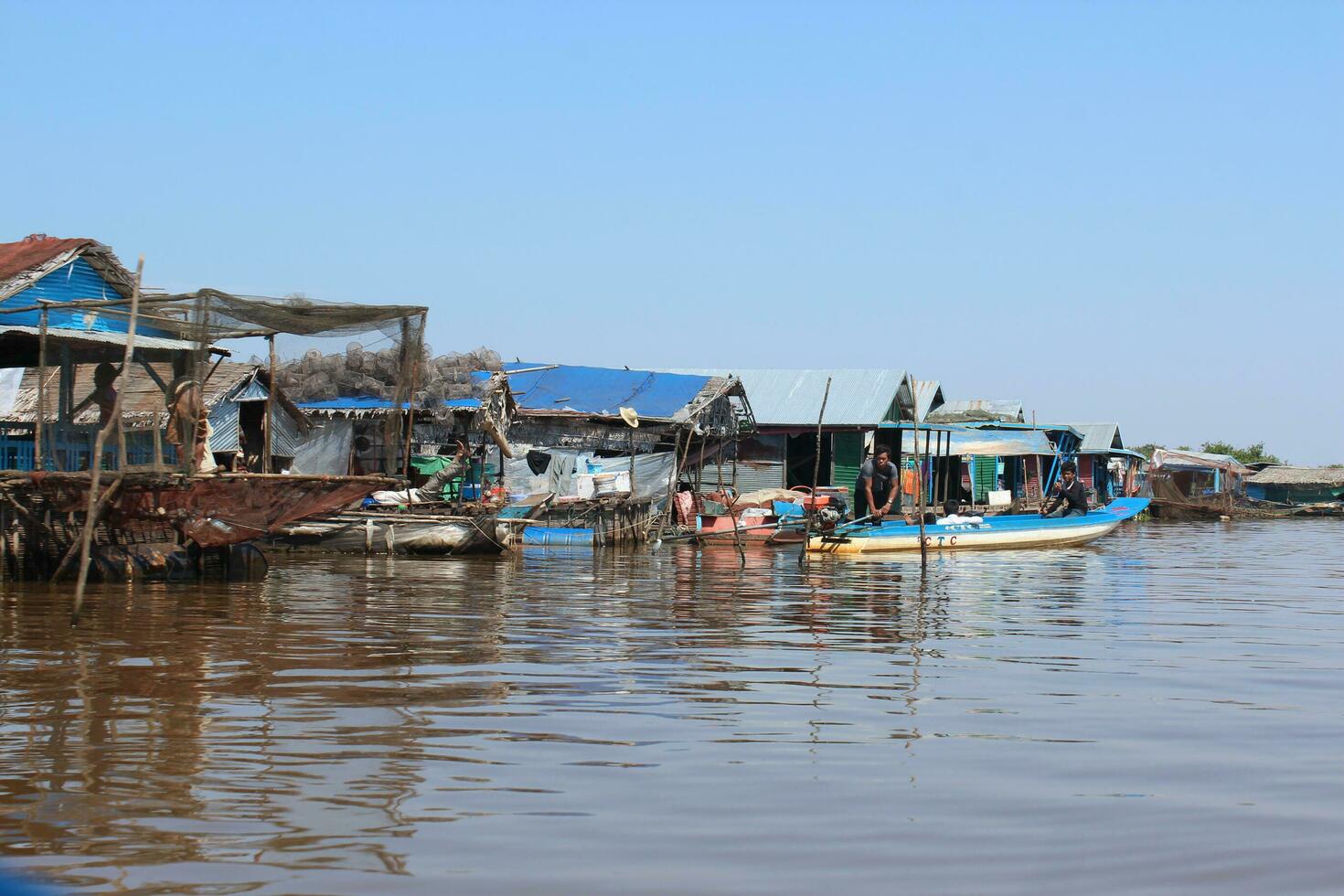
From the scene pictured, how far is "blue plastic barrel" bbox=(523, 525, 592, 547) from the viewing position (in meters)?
20.9

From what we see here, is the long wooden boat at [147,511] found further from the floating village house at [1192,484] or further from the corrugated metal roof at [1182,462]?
the corrugated metal roof at [1182,462]

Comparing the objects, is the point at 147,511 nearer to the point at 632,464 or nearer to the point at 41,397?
the point at 41,397

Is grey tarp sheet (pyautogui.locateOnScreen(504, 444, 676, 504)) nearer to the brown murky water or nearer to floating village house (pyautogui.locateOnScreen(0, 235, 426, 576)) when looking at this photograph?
floating village house (pyautogui.locateOnScreen(0, 235, 426, 576))

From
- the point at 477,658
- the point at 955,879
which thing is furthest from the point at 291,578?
the point at 955,879

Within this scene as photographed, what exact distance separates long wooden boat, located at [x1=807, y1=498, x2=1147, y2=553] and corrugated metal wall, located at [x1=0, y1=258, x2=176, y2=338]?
10.5 meters

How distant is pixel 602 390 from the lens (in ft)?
82.5

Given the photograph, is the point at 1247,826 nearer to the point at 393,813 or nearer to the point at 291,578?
the point at 393,813

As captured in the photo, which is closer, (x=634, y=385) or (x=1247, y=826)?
(x=1247, y=826)

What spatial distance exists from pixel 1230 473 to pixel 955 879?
4993cm

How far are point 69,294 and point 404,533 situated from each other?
546 centimetres

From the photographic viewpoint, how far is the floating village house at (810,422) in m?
29.6

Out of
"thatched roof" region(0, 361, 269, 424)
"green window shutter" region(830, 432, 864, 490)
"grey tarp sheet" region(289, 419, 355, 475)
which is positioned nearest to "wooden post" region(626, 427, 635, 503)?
"grey tarp sheet" region(289, 419, 355, 475)

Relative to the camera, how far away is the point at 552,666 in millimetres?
8023

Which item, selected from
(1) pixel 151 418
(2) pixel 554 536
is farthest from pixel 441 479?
(1) pixel 151 418
